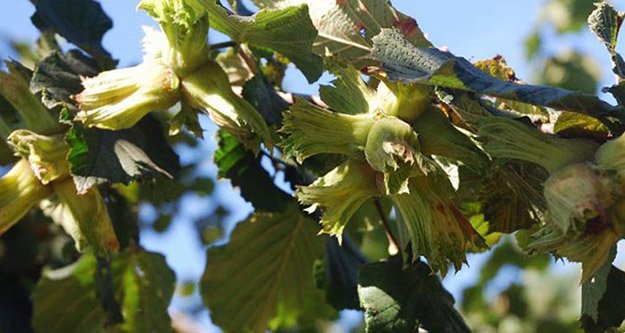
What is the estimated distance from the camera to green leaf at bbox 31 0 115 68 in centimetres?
180

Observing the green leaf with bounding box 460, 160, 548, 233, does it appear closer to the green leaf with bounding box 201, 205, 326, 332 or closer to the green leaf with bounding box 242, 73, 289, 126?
the green leaf with bounding box 242, 73, 289, 126

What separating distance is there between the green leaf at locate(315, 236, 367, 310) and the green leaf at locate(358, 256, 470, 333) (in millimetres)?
387

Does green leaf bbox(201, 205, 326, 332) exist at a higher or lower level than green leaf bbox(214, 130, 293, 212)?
lower

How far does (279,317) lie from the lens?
8.29 feet

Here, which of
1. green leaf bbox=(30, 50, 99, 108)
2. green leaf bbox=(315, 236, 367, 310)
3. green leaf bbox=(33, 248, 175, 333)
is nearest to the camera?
green leaf bbox=(30, 50, 99, 108)

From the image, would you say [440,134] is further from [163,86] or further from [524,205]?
[163,86]

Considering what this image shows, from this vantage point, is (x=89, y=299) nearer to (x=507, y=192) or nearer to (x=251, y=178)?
(x=251, y=178)

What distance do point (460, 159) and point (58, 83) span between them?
2.12 ft

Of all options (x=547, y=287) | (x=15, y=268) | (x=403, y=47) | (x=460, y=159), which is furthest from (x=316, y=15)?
(x=547, y=287)

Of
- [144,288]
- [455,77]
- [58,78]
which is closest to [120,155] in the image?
[58,78]

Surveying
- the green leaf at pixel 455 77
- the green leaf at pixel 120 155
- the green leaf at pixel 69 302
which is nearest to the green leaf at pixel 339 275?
the green leaf at pixel 120 155

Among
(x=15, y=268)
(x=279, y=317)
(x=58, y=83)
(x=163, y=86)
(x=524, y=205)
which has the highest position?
(x=524, y=205)

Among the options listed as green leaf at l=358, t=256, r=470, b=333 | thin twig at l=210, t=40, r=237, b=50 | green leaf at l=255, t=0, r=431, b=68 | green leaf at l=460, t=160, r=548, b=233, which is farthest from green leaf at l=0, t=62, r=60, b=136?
green leaf at l=460, t=160, r=548, b=233

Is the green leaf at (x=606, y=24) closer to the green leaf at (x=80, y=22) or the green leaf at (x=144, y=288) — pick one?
the green leaf at (x=80, y=22)
